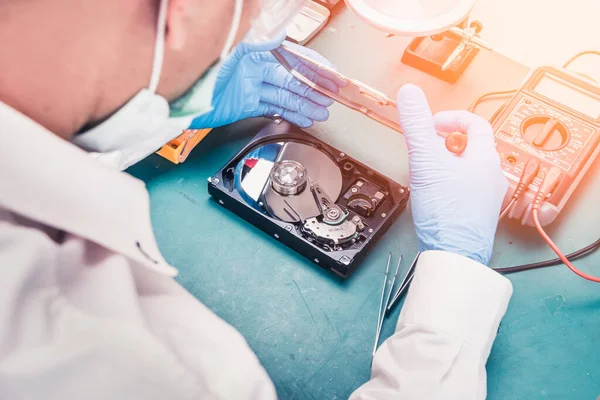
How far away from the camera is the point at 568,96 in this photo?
1.28m

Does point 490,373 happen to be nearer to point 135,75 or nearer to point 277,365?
point 277,365

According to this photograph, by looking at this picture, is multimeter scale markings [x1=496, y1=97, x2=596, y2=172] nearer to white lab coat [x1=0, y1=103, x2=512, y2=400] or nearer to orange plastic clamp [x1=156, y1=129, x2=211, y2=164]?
orange plastic clamp [x1=156, y1=129, x2=211, y2=164]

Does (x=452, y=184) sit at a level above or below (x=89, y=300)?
above

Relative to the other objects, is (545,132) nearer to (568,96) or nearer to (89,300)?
(568,96)

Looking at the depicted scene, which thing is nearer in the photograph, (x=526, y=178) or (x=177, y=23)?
(x=177, y=23)

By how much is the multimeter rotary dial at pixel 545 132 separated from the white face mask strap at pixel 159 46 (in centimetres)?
95

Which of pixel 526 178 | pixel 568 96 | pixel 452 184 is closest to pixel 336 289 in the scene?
pixel 452 184

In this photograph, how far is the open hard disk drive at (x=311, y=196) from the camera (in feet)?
3.61

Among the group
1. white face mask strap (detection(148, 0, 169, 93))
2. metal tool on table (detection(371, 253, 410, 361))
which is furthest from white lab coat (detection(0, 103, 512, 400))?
metal tool on table (detection(371, 253, 410, 361))

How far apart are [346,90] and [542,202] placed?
564mm

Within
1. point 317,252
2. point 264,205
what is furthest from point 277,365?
point 264,205

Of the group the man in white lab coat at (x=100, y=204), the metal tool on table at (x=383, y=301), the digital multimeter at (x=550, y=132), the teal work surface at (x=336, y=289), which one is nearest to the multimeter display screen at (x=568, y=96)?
the digital multimeter at (x=550, y=132)

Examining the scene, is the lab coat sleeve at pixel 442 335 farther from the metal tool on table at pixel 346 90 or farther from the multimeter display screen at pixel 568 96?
the multimeter display screen at pixel 568 96

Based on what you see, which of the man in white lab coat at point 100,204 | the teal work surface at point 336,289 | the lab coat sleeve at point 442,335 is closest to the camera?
the man in white lab coat at point 100,204
